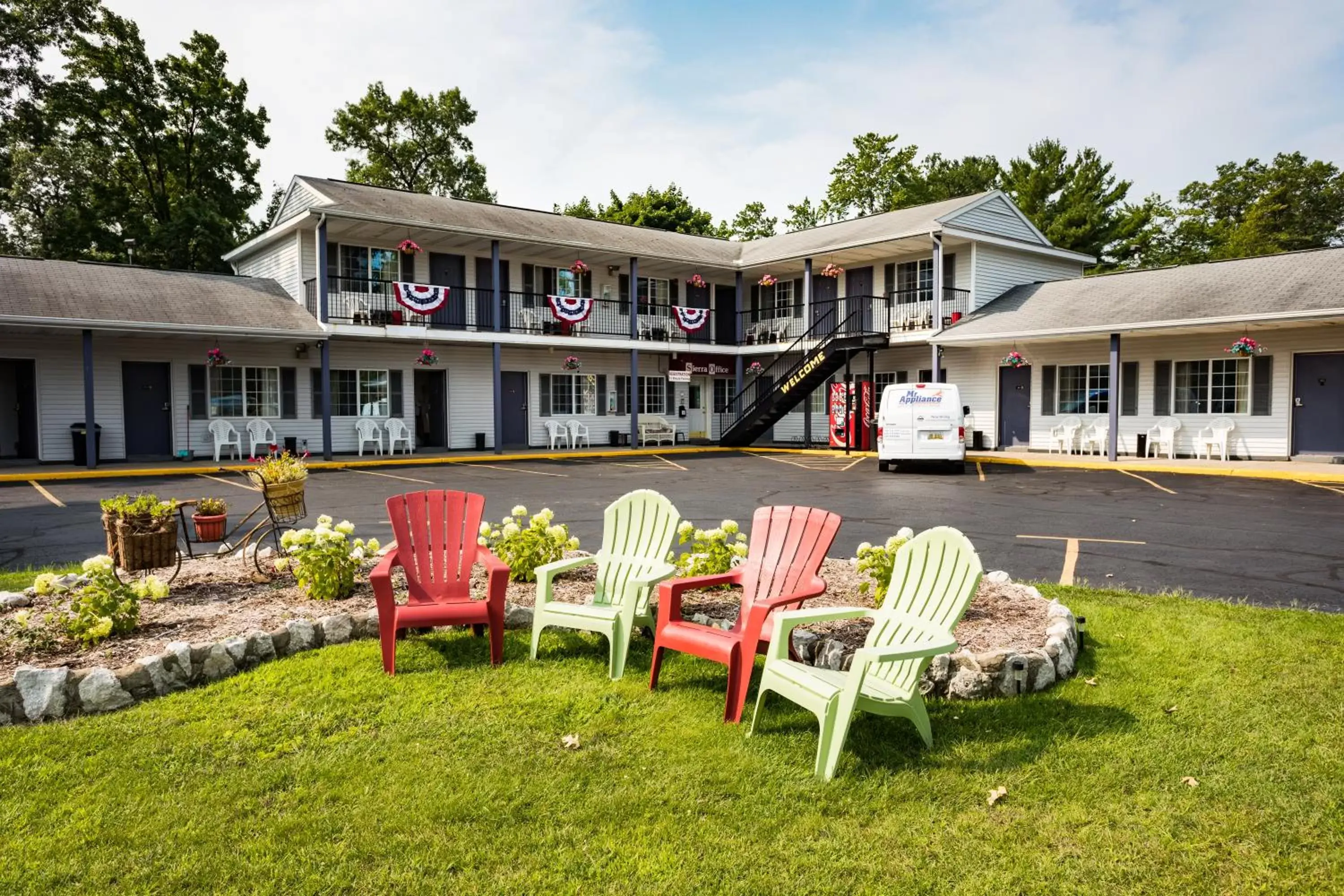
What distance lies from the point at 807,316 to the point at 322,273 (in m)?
12.6

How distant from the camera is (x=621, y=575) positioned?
211 inches

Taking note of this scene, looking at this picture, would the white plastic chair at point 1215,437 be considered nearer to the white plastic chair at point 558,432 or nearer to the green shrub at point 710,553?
the white plastic chair at point 558,432

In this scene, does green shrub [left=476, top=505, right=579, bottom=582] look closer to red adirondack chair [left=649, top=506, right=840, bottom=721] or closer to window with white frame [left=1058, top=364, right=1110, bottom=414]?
red adirondack chair [left=649, top=506, right=840, bottom=721]

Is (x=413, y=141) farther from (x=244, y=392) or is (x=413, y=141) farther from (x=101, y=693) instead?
(x=101, y=693)

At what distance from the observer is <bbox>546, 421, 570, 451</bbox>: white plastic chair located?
2364 cm

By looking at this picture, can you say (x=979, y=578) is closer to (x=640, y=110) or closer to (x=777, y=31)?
(x=777, y=31)

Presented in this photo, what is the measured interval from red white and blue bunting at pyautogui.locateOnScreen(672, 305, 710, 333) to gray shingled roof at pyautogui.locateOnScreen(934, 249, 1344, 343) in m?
6.78

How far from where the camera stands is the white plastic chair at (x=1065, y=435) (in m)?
20.1

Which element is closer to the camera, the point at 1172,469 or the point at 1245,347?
the point at 1172,469

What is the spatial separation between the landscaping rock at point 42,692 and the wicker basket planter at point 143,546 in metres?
2.01

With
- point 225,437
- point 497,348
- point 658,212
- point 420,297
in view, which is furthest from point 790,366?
point 658,212

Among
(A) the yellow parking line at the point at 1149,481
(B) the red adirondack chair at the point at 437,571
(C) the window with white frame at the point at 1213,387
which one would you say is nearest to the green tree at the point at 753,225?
(C) the window with white frame at the point at 1213,387

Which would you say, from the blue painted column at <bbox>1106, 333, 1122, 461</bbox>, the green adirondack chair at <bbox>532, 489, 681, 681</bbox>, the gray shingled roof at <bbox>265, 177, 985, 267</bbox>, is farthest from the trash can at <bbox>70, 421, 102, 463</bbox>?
the blue painted column at <bbox>1106, 333, 1122, 461</bbox>

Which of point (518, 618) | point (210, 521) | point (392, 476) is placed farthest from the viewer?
point (392, 476)
